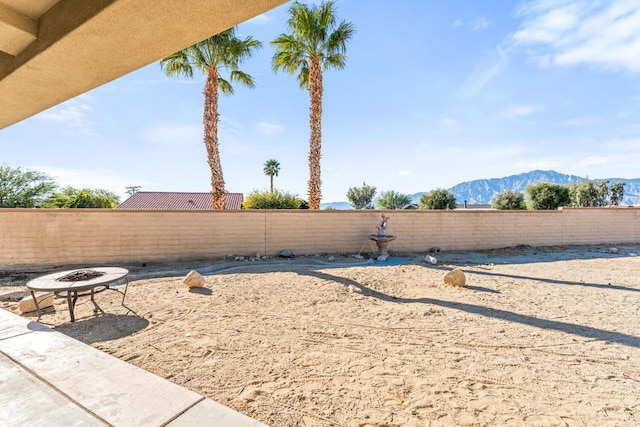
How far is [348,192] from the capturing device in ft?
136

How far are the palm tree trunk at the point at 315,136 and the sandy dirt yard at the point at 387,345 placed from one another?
5.61 meters

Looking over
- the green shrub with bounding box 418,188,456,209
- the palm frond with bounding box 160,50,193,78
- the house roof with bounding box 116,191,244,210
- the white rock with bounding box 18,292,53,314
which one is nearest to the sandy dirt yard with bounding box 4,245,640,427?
the white rock with bounding box 18,292,53,314

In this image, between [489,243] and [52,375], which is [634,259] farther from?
[52,375]

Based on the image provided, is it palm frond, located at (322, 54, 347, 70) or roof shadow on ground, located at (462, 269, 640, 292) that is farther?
palm frond, located at (322, 54, 347, 70)

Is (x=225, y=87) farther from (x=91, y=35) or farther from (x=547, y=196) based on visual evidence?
(x=547, y=196)

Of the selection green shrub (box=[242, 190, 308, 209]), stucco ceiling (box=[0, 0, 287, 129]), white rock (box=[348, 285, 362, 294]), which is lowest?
white rock (box=[348, 285, 362, 294])

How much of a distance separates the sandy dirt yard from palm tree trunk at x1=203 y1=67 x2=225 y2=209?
18.4ft

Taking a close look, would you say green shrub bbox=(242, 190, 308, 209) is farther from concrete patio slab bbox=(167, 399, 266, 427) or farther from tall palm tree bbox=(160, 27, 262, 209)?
concrete patio slab bbox=(167, 399, 266, 427)

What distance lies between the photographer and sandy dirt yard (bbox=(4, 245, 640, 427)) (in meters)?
2.54

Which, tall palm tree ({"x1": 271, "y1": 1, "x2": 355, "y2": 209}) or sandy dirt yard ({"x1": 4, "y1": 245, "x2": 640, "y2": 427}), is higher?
tall palm tree ({"x1": 271, "y1": 1, "x2": 355, "y2": 209})

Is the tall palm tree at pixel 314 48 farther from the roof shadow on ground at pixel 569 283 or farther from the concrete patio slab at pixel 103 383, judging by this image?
the concrete patio slab at pixel 103 383

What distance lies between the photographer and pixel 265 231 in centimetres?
1050

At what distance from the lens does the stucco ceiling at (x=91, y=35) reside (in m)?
2.04

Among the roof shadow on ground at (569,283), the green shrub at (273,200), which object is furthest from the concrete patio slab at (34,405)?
the green shrub at (273,200)
